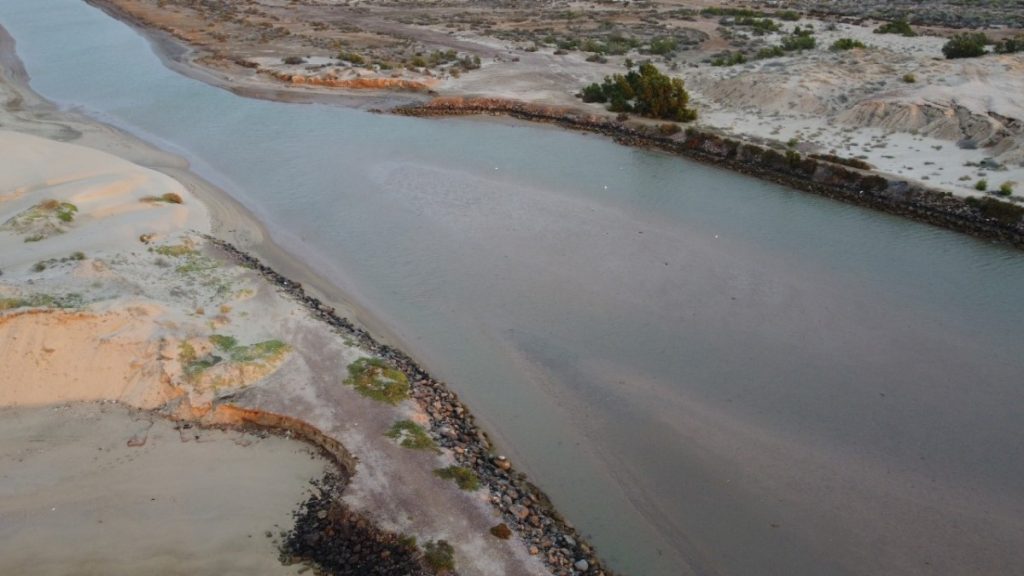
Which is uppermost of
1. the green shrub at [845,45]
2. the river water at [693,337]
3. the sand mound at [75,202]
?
the green shrub at [845,45]

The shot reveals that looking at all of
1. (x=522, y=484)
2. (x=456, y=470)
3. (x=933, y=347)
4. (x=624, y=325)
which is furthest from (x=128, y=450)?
(x=933, y=347)

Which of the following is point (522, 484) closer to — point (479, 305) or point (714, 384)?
point (714, 384)

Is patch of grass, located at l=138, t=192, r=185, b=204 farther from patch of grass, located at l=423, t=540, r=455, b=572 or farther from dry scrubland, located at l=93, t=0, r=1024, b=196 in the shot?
patch of grass, located at l=423, t=540, r=455, b=572

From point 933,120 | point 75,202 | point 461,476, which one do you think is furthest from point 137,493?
point 933,120

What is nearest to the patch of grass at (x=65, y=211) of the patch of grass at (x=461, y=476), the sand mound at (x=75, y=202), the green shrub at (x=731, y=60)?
the sand mound at (x=75, y=202)

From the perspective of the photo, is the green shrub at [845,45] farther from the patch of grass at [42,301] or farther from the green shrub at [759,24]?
the patch of grass at [42,301]
